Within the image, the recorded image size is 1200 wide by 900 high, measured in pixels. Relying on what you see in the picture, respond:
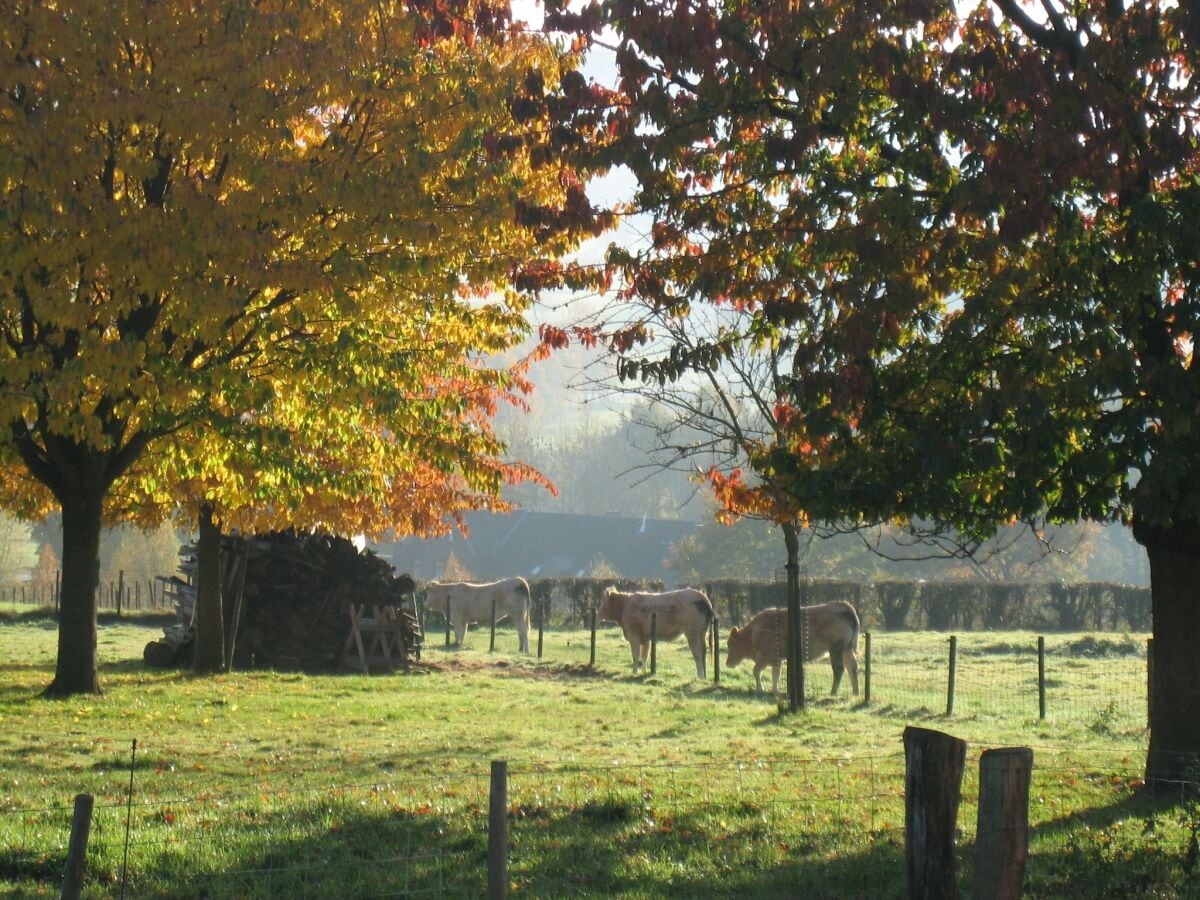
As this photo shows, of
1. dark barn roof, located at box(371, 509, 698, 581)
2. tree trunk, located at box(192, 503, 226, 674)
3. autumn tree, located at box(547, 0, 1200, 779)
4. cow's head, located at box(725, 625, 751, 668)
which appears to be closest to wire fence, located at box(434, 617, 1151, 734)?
cow's head, located at box(725, 625, 751, 668)

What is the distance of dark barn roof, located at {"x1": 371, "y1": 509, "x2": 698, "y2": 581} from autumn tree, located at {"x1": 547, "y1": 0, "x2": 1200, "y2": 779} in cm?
8261

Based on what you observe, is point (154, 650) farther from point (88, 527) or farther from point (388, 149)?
point (388, 149)

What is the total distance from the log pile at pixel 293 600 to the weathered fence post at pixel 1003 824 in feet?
63.1

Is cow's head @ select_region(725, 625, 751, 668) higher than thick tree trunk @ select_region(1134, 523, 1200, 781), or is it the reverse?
thick tree trunk @ select_region(1134, 523, 1200, 781)

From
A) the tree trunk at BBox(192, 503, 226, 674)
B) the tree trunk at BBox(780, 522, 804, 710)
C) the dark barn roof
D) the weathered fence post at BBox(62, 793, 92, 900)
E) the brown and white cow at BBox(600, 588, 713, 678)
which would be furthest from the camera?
the dark barn roof

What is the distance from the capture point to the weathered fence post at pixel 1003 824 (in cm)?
578

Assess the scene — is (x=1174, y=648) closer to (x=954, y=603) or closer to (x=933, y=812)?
(x=933, y=812)

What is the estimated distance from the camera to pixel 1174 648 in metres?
10.7

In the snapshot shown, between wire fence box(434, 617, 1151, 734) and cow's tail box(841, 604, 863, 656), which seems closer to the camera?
wire fence box(434, 617, 1151, 734)

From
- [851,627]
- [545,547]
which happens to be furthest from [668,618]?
[545,547]

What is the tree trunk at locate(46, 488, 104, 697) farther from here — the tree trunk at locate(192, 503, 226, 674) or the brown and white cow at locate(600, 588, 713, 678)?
the brown and white cow at locate(600, 588, 713, 678)

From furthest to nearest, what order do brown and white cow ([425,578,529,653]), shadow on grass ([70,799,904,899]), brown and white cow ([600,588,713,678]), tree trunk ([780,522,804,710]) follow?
brown and white cow ([425,578,529,653]), brown and white cow ([600,588,713,678]), tree trunk ([780,522,804,710]), shadow on grass ([70,799,904,899])

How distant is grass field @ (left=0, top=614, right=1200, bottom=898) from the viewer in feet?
25.4

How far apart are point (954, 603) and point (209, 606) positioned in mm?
30703
